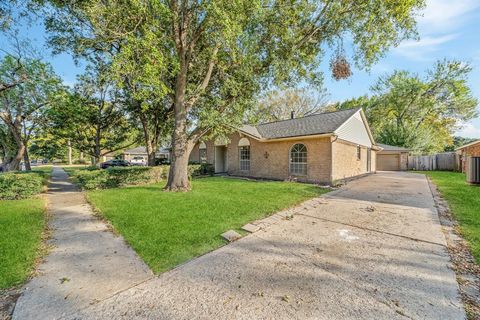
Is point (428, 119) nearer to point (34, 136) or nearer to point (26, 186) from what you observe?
point (26, 186)

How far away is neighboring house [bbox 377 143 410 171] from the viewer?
22.7 m

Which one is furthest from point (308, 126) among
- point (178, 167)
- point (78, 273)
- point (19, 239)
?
point (19, 239)

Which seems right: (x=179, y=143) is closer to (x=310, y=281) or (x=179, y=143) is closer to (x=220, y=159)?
(x=310, y=281)

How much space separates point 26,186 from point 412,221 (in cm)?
1349

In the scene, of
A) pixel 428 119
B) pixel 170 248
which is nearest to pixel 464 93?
pixel 428 119

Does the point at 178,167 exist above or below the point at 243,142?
below

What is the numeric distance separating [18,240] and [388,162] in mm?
29155

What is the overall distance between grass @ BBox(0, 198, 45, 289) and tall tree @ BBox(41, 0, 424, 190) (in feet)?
15.0

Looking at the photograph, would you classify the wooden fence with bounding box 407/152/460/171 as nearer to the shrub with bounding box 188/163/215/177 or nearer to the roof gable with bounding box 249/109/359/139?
the roof gable with bounding box 249/109/359/139

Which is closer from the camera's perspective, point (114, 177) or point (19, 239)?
point (19, 239)

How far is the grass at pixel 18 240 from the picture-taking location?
294 centimetres

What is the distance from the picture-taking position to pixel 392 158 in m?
23.4

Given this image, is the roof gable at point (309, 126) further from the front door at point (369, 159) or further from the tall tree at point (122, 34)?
the tall tree at point (122, 34)

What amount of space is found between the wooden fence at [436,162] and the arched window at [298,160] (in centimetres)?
1873
